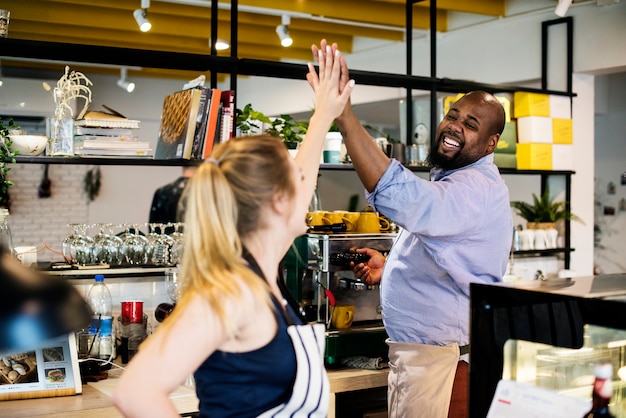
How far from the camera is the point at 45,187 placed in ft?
35.0

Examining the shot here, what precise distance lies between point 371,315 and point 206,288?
82.5 inches

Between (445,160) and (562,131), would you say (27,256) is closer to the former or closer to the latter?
(445,160)

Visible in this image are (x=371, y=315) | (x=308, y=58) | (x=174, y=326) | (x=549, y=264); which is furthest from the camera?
(x=308, y=58)

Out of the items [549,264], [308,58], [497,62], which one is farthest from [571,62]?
[308,58]

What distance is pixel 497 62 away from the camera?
21.2 feet

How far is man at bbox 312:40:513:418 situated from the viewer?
2572 millimetres

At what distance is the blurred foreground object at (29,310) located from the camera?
85 centimetres

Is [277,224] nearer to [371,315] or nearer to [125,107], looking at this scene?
[371,315]

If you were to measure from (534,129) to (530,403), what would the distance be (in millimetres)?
3767

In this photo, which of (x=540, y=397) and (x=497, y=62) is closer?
(x=540, y=397)

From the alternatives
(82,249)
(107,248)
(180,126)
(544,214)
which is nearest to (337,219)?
(180,126)

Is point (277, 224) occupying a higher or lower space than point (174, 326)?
higher

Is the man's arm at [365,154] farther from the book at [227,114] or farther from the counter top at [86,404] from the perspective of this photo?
the book at [227,114]

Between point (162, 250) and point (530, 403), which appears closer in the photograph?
point (530, 403)
